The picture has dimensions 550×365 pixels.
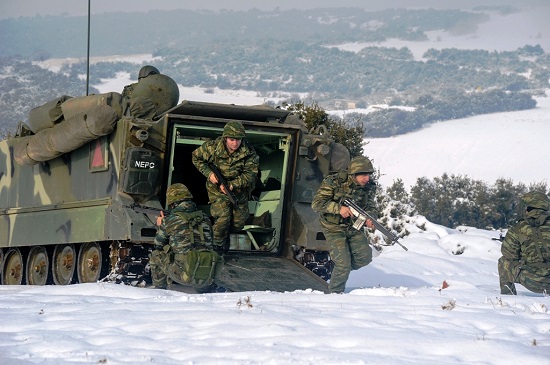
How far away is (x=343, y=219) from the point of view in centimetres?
1196

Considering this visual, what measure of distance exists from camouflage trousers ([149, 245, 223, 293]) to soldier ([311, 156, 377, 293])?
1254 mm

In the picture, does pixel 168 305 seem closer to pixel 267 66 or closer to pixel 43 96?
pixel 43 96

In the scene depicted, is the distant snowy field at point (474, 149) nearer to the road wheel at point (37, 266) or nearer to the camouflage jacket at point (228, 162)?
the road wheel at point (37, 266)

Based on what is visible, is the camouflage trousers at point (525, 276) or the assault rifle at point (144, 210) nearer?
the camouflage trousers at point (525, 276)

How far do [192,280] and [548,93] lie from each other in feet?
407

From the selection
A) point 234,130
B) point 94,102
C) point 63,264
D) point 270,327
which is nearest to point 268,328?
point 270,327

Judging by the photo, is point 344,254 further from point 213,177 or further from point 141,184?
point 141,184

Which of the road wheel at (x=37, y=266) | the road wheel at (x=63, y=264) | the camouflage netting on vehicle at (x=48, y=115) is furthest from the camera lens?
the road wheel at (x=37, y=266)

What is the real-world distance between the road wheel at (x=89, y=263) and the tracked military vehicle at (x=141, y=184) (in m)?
0.01

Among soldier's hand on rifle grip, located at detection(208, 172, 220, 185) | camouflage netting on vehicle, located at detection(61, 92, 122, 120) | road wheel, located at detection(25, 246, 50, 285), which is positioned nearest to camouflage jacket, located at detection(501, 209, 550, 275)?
soldier's hand on rifle grip, located at detection(208, 172, 220, 185)

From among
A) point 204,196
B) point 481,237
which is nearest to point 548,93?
point 481,237

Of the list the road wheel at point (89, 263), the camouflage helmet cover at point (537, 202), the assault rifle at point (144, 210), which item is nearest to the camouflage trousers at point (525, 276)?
Answer: the camouflage helmet cover at point (537, 202)

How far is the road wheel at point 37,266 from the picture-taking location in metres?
14.5

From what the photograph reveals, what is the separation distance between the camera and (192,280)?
11141 mm
